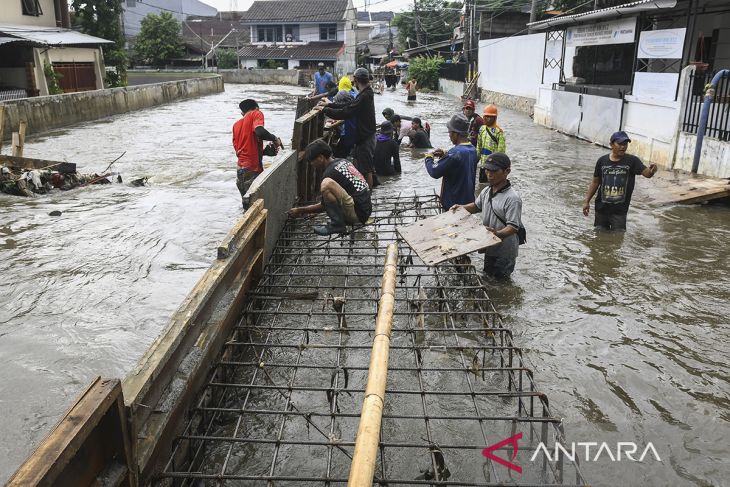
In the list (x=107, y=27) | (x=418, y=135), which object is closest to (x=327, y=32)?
(x=107, y=27)

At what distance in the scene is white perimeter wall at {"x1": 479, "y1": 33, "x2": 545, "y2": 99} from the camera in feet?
83.9

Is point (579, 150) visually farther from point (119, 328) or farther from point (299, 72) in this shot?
point (299, 72)

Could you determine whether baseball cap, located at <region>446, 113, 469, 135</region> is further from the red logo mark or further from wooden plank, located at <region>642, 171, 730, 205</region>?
→ wooden plank, located at <region>642, 171, 730, 205</region>

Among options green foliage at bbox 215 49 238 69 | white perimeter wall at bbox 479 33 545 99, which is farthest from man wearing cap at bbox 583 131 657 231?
green foliage at bbox 215 49 238 69

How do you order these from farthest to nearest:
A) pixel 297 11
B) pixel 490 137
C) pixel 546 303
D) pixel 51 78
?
pixel 297 11, pixel 51 78, pixel 490 137, pixel 546 303

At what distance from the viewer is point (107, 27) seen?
30.4 metres

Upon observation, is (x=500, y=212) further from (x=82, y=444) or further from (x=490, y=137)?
(x=82, y=444)

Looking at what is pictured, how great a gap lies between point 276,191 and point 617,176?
433cm

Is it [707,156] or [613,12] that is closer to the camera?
[707,156]

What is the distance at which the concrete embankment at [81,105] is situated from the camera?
58.0 feet

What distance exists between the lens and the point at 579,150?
15.8 m

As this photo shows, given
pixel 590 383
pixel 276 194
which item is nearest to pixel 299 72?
pixel 276 194

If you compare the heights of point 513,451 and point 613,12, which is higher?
point 613,12

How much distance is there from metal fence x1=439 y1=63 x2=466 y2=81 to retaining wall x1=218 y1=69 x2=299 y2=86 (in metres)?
12.2
